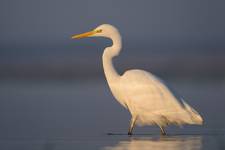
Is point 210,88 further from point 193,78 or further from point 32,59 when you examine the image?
point 32,59

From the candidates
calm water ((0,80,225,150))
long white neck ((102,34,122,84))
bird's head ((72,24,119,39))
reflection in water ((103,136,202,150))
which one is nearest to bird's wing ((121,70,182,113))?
long white neck ((102,34,122,84))

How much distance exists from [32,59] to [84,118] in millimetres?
21883

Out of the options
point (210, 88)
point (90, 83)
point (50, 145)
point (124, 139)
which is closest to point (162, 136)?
point (124, 139)

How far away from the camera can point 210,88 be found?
22.3 m

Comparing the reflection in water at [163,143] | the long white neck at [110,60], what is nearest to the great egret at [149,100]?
the long white neck at [110,60]

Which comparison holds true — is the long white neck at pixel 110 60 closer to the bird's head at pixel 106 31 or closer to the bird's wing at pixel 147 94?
the bird's head at pixel 106 31

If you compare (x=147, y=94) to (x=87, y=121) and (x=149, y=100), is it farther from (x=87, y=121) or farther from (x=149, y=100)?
(x=87, y=121)

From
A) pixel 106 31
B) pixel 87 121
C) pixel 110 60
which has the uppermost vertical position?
pixel 106 31

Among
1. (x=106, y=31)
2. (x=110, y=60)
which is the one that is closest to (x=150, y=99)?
(x=110, y=60)

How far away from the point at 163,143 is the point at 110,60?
8.48ft

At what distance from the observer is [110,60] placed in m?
15.2

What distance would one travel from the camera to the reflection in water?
12.3 meters

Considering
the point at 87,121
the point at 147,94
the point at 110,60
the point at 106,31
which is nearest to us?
the point at 147,94

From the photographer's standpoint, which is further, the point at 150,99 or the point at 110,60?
the point at 110,60
